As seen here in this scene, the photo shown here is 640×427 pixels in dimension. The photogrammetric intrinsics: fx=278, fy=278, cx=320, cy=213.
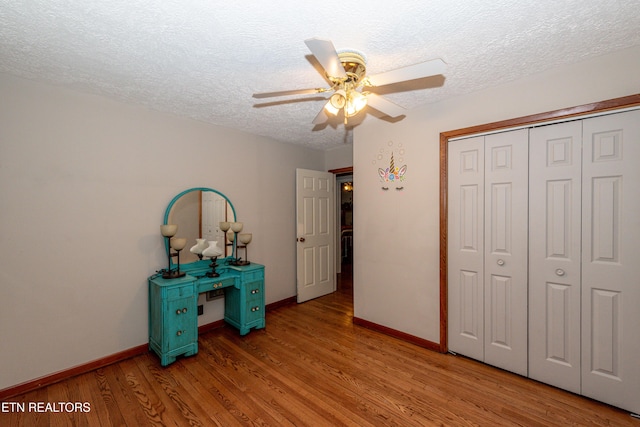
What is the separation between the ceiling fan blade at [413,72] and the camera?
1.40m

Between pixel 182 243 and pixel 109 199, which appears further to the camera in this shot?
pixel 182 243

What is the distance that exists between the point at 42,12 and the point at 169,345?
2491mm

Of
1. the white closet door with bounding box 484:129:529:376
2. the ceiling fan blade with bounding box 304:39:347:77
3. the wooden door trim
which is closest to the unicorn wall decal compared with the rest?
the wooden door trim

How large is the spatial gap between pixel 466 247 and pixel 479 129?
1.06 m

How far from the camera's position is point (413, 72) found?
1.50 metres

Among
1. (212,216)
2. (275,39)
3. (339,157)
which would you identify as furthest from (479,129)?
(212,216)

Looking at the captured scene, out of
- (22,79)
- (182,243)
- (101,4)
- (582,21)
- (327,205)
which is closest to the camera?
(101,4)

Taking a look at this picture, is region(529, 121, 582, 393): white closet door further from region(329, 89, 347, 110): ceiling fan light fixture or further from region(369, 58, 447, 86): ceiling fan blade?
region(329, 89, 347, 110): ceiling fan light fixture

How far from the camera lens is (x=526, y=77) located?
2.21 m

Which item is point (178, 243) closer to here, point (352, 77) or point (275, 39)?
point (275, 39)

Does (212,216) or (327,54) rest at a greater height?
(327,54)

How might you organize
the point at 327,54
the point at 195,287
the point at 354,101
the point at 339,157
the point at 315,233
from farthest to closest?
the point at 339,157
the point at 315,233
the point at 195,287
the point at 354,101
the point at 327,54

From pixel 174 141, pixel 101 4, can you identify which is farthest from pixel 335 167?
pixel 101 4

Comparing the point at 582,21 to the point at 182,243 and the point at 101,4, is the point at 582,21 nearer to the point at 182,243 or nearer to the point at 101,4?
the point at 101,4
